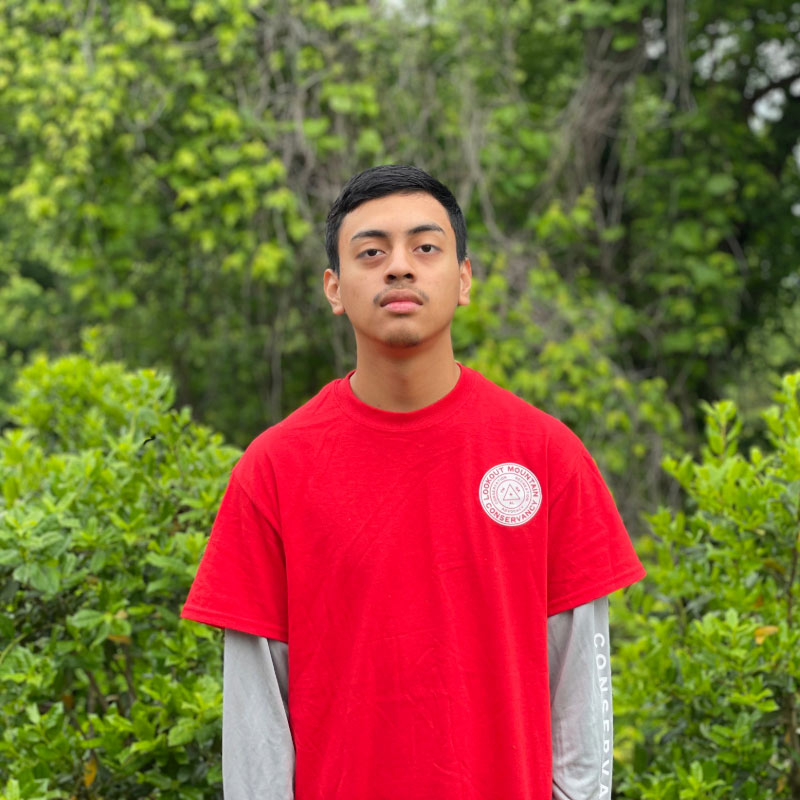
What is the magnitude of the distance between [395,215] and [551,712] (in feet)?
2.56

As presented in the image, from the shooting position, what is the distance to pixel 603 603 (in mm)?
1448

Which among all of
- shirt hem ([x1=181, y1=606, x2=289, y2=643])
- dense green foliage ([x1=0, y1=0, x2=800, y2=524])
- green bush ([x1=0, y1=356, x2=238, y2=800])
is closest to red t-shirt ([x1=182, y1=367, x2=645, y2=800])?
shirt hem ([x1=181, y1=606, x2=289, y2=643])

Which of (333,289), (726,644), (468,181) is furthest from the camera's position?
(468,181)

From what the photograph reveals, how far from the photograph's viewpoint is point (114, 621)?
207 cm

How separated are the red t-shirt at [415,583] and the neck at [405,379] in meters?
0.02

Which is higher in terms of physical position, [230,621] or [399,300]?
[399,300]

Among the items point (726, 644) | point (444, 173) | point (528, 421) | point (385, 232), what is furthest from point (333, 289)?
point (444, 173)

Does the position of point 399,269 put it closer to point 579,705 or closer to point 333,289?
point 333,289

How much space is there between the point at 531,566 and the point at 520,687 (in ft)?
0.57

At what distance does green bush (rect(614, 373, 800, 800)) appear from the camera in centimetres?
208

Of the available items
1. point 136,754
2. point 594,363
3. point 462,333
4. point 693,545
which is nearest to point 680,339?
point 594,363

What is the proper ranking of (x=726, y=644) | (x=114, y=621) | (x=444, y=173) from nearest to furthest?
(x=114, y=621)
(x=726, y=644)
(x=444, y=173)

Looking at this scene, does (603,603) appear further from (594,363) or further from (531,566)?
(594,363)

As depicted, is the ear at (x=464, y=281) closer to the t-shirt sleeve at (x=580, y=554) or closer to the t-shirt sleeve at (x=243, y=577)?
the t-shirt sleeve at (x=580, y=554)
